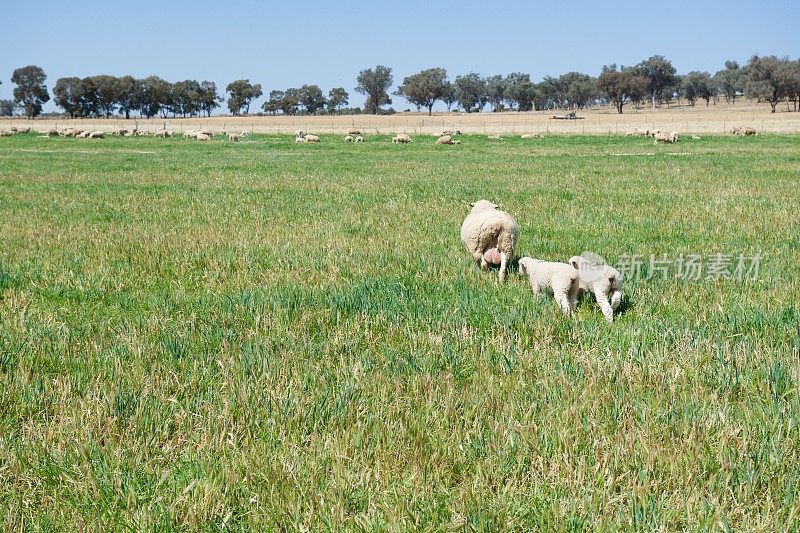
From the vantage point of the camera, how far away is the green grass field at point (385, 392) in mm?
3072

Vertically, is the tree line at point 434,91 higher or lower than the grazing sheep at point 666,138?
higher

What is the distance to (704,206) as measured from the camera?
43.1 feet

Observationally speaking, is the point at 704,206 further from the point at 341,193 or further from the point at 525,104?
the point at 525,104

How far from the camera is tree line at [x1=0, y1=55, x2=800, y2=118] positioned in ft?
467

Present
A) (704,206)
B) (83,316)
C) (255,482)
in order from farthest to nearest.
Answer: (704,206)
(83,316)
(255,482)

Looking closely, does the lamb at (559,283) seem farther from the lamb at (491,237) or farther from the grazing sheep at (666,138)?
the grazing sheep at (666,138)

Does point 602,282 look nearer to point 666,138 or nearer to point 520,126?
point 666,138

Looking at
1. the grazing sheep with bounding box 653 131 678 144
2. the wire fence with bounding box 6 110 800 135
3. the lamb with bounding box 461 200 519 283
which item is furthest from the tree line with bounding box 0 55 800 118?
the lamb with bounding box 461 200 519 283

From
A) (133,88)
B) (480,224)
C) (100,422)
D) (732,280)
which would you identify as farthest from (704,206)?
(133,88)

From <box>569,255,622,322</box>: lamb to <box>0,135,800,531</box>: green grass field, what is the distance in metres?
0.16

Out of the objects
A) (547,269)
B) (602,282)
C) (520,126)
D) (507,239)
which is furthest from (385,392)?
(520,126)

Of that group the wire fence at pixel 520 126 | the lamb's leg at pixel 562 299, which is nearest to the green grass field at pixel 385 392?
the lamb's leg at pixel 562 299

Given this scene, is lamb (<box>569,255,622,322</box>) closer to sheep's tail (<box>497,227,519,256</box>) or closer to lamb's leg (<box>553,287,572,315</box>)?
lamb's leg (<box>553,287,572,315</box>)

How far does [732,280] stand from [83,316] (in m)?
6.58
